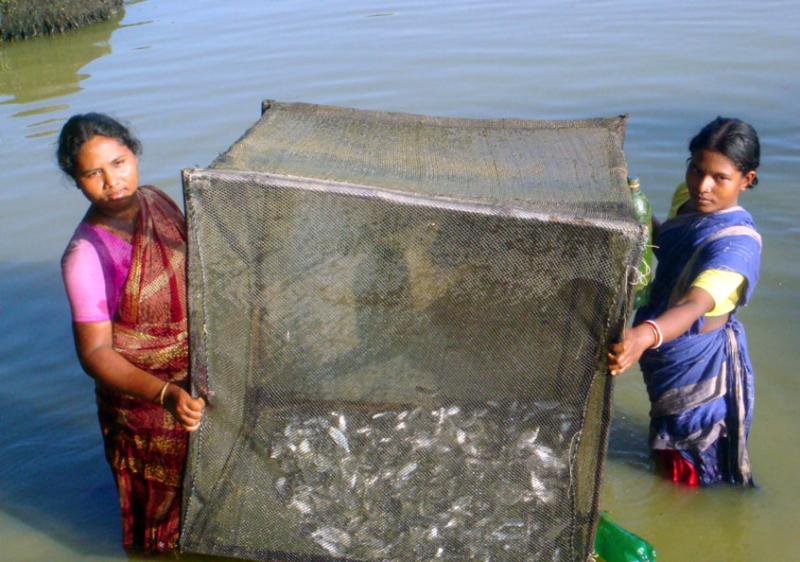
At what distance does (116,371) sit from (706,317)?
1938 mm

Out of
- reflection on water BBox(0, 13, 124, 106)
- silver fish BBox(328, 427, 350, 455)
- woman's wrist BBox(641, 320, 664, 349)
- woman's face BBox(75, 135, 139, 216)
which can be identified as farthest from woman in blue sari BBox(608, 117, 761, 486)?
reflection on water BBox(0, 13, 124, 106)

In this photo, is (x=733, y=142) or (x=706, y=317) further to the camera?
(x=706, y=317)

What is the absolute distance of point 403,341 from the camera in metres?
2.65

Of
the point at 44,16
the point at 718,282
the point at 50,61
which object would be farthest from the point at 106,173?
the point at 44,16

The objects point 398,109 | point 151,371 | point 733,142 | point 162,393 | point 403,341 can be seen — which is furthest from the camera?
point 398,109

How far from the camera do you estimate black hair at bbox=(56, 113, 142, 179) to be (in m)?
2.72

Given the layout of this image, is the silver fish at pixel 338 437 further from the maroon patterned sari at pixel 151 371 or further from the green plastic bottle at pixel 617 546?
the green plastic bottle at pixel 617 546

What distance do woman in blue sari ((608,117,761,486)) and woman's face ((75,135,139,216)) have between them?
5.03 ft

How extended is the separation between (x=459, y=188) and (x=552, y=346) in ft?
1.63

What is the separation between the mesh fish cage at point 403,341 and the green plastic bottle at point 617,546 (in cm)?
35

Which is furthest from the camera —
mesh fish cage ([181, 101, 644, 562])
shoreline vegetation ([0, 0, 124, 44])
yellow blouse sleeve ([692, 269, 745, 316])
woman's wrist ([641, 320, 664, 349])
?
shoreline vegetation ([0, 0, 124, 44])

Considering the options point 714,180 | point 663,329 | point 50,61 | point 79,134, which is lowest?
point 50,61

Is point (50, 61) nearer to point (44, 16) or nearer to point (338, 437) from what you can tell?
point (44, 16)

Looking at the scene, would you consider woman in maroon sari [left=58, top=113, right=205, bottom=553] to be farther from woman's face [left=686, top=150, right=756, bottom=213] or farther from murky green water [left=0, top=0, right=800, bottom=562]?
woman's face [left=686, top=150, right=756, bottom=213]
